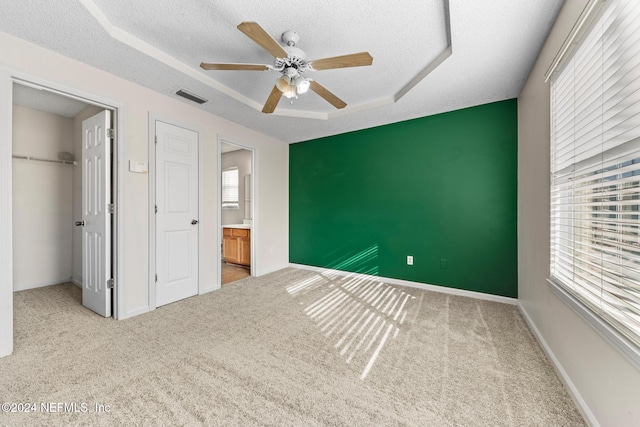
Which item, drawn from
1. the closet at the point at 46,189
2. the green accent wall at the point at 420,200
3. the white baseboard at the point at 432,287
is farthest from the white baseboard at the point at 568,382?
the closet at the point at 46,189

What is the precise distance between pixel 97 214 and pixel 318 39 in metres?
2.81

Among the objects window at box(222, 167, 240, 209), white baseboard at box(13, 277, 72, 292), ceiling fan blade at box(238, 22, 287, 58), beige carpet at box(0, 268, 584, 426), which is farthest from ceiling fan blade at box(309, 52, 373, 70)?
white baseboard at box(13, 277, 72, 292)

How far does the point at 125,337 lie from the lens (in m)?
2.19

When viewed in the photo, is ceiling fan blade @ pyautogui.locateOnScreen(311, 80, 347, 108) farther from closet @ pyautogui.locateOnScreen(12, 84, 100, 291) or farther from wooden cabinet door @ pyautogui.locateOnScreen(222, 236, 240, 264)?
wooden cabinet door @ pyautogui.locateOnScreen(222, 236, 240, 264)

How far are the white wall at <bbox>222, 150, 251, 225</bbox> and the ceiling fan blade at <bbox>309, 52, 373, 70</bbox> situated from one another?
3.71 m

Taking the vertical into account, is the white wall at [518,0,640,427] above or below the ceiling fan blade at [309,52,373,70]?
below

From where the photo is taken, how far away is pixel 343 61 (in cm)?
185

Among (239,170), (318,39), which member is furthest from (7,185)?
(239,170)

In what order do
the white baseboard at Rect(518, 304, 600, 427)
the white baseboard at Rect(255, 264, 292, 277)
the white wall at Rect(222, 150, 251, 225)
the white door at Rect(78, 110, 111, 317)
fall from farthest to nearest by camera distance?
the white wall at Rect(222, 150, 251, 225), the white baseboard at Rect(255, 264, 292, 277), the white door at Rect(78, 110, 111, 317), the white baseboard at Rect(518, 304, 600, 427)

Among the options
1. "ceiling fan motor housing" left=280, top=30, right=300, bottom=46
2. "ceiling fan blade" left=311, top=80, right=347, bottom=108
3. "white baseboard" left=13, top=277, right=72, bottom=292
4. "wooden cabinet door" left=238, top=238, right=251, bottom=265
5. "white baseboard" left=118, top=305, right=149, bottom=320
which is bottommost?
"white baseboard" left=118, top=305, right=149, bottom=320

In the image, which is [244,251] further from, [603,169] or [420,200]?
[603,169]

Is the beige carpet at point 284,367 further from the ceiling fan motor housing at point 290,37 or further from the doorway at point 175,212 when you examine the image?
the ceiling fan motor housing at point 290,37

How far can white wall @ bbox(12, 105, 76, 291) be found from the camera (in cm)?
343

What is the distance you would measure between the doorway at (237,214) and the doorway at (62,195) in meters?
1.67
